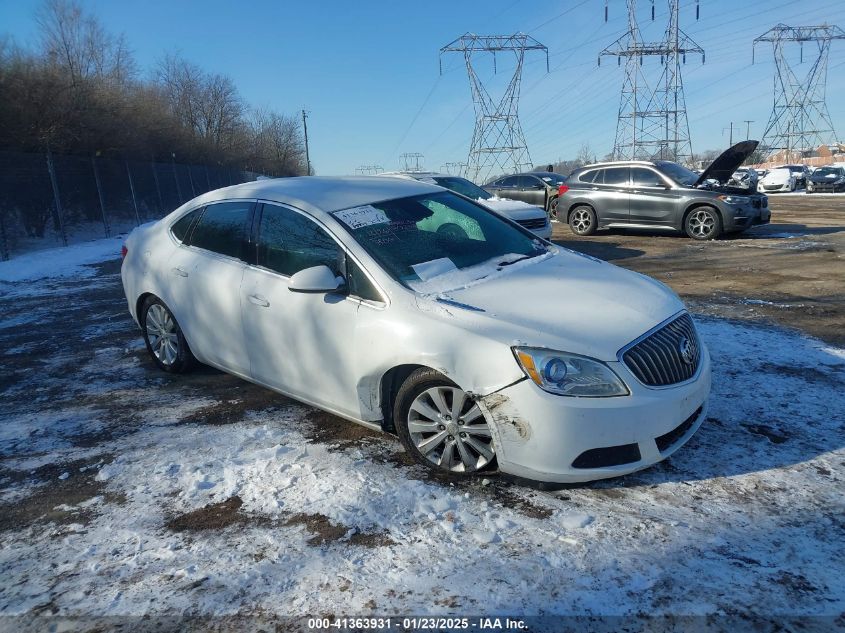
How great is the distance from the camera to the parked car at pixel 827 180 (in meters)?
28.3

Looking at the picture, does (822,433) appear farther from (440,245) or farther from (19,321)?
(19,321)

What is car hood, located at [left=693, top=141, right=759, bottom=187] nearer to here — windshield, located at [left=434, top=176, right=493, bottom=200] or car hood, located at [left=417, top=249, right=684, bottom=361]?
windshield, located at [left=434, top=176, right=493, bottom=200]

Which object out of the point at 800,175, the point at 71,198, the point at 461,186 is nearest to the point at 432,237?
the point at 461,186

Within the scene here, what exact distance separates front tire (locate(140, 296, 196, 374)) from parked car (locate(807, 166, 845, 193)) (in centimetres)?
3255

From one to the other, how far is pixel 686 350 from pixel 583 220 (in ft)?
36.0

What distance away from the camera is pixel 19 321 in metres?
7.39

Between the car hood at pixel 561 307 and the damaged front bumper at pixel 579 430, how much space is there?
0.23m

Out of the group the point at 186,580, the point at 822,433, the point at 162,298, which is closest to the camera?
the point at 186,580

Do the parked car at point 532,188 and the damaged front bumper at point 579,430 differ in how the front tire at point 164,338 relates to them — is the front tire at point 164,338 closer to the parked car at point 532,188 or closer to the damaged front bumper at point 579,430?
the damaged front bumper at point 579,430

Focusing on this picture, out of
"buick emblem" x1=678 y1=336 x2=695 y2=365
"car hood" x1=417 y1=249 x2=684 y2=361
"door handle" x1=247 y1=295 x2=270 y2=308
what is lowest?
"buick emblem" x1=678 y1=336 x2=695 y2=365

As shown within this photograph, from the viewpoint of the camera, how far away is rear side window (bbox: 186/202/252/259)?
4281mm

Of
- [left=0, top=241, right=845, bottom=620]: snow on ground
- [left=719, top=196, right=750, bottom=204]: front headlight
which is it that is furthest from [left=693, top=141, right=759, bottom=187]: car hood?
[left=0, top=241, right=845, bottom=620]: snow on ground

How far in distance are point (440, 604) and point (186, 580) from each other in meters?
1.09

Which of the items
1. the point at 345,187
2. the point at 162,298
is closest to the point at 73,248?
the point at 162,298
